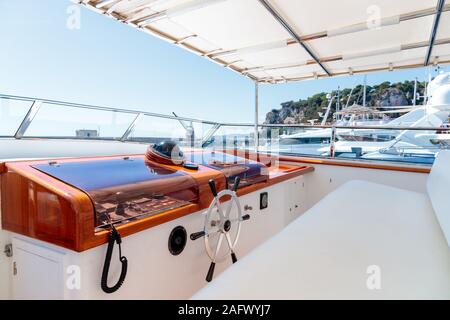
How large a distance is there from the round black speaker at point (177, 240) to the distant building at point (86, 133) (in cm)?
253

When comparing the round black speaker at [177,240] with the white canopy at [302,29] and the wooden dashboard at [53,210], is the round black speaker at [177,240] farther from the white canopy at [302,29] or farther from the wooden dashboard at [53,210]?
the white canopy at [302,29]

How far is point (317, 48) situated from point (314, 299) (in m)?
2.34

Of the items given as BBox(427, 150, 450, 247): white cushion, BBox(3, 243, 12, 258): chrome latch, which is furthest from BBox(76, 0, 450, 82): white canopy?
BBox(3, 243, 12, 258): chrome latch

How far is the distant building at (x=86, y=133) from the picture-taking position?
3.31 metres

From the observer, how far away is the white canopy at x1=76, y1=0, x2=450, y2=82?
1771 millimetres

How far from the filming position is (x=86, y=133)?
337 cm

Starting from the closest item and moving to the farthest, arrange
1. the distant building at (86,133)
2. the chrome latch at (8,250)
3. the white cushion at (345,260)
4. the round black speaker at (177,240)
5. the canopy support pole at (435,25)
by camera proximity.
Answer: the white cushion at (345,260)
the chrome latch at (8,250)
the round black speaker at (177,240)
the canopy support pole at (435,25)
the distant building at (86,133)

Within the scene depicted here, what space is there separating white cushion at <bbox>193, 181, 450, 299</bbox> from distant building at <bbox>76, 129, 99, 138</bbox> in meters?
2.86

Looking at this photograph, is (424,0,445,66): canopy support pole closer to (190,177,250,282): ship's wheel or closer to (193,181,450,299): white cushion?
(193,181,450,299): white cushion

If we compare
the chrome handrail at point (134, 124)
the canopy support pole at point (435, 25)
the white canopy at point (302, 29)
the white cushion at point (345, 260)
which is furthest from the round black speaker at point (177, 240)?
the chrome handrail at point (134, 124)

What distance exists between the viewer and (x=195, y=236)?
131 cm

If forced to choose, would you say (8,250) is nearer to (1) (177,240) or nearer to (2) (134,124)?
(1) (177,240)

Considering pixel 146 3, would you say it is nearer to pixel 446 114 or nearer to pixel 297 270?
pixel 297 270

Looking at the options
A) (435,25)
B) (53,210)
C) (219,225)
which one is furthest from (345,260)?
(435,25)
